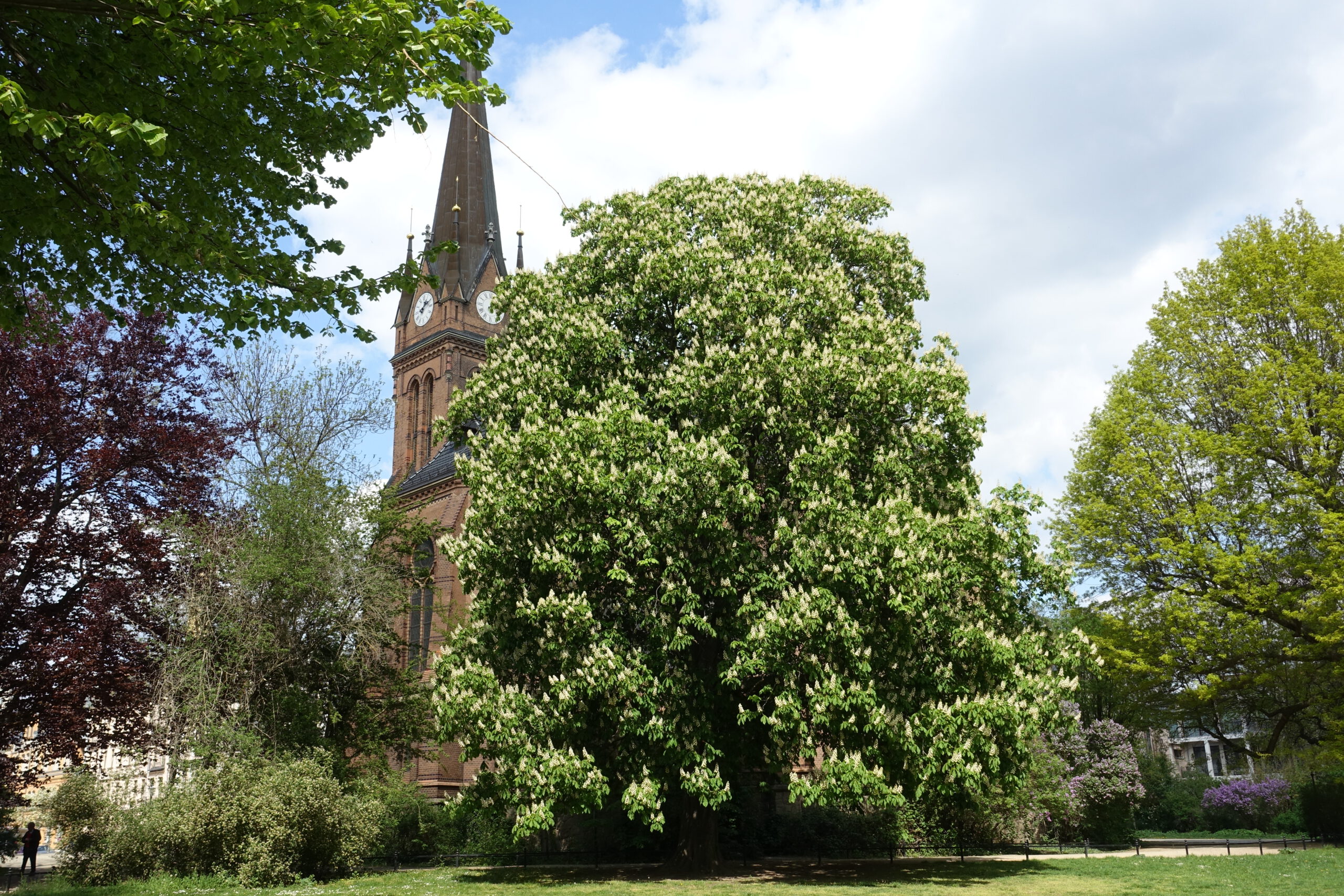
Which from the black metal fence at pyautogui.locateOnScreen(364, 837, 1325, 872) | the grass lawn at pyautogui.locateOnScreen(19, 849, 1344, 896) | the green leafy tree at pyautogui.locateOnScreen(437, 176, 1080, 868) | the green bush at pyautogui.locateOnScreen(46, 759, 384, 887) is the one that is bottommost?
the black metal fence at pyautogui.locateOnScreen(364, 837, 1325, 872)

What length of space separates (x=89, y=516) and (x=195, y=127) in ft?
53.7

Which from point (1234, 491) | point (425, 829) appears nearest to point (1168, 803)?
point (1234, 491)

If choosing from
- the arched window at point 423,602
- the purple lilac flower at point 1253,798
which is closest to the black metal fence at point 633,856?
the arched window at point 423,602

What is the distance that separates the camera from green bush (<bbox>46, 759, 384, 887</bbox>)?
747 inches

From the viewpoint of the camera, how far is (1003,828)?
2747 cm

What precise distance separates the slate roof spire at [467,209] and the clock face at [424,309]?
136 centimetres

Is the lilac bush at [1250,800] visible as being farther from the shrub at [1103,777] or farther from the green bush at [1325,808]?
the shrub at [1103,777]

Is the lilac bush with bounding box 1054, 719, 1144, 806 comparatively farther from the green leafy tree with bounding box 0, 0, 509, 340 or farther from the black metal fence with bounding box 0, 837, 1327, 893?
the green leafy tree with bounding box 0, 0, 509, 340

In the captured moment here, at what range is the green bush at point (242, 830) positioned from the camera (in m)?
19.0

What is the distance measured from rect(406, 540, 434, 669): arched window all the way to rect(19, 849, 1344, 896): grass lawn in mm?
11468

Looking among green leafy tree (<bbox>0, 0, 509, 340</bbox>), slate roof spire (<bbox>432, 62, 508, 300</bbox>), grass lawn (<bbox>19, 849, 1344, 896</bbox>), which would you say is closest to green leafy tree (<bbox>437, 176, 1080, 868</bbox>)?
grass lawn (<bbox>19, 849, 1344, 896</bbox>)

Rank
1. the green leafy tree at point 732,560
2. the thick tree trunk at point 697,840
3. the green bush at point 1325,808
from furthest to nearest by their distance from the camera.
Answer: the green bush at point 1325,808 < the thick tree trunk at point 697,840 < the green leafy tree at point 732,560

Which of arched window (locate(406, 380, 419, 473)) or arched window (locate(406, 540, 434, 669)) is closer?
arched window (locate(406, 540, 434, 669))

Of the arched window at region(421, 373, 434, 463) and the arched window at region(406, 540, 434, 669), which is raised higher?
the arched window at region(421, 373, 434, 463)
